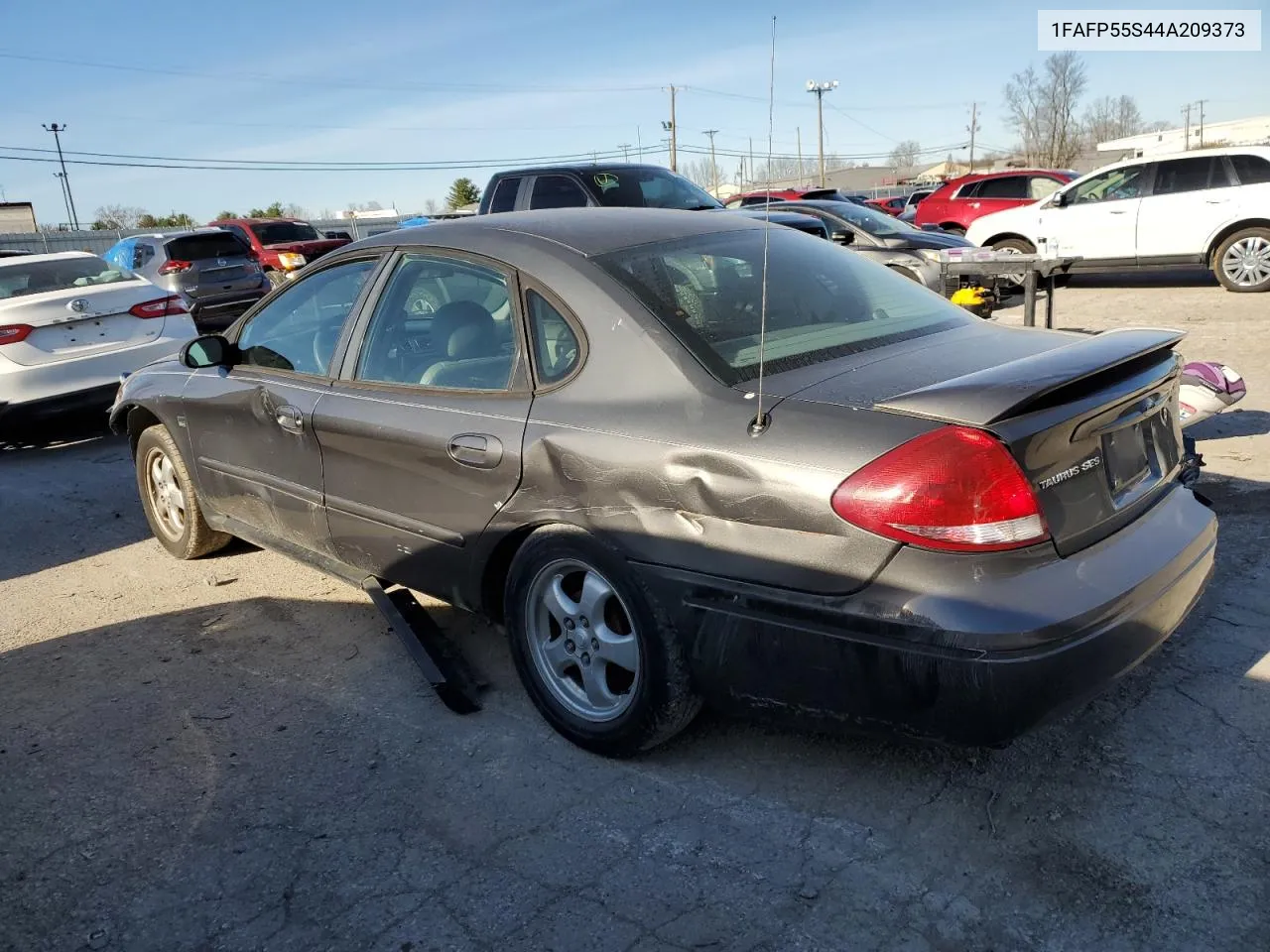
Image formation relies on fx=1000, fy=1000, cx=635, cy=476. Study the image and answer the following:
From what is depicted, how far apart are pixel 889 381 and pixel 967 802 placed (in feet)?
3.77

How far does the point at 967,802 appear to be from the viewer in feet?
8.81

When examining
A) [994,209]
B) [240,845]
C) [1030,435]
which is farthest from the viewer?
[994,209]

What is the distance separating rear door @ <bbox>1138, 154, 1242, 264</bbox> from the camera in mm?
11594

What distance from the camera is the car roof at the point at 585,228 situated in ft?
10.8

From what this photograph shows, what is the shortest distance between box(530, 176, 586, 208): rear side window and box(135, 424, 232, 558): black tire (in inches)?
220

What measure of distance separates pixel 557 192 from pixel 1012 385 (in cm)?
825

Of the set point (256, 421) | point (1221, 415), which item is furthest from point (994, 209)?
point (256, 421)

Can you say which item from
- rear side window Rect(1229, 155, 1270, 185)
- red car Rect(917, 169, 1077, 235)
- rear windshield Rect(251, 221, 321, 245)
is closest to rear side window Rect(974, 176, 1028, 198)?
red car Rect(917, 169, 1077, 235)

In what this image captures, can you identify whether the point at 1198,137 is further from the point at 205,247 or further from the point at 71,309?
the point at 71,309

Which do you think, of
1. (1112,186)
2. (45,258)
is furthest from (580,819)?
(1112,186)

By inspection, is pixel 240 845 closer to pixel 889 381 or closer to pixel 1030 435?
pixel 889 381

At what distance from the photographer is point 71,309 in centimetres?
803

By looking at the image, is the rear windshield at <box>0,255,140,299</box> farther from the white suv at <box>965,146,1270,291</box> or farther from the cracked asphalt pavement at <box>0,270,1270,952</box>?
the white suv at <box>965,146,1270,291</box>

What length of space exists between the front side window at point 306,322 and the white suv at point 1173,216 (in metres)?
9.74
